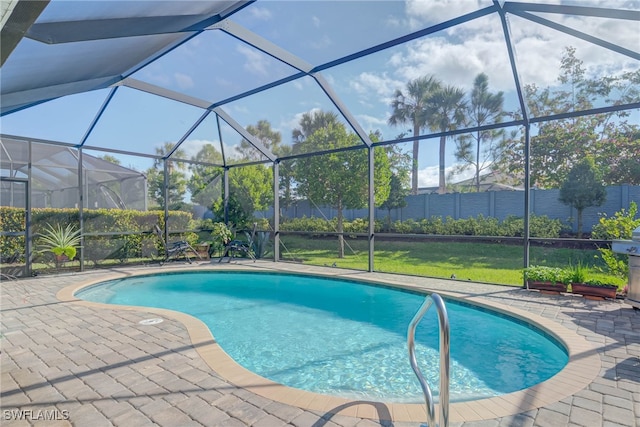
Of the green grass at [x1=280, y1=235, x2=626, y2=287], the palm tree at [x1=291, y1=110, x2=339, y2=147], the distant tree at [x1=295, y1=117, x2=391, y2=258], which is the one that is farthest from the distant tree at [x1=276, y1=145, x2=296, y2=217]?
the palm tree at [x1=291, y1=110, x2=339, y2=147]

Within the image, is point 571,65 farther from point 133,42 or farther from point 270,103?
point 133,42

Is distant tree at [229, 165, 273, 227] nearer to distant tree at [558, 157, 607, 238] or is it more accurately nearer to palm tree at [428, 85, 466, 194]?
palm tree at [428, 85, 466, 194]

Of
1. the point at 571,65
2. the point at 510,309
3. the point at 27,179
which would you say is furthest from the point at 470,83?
the point at 27,179

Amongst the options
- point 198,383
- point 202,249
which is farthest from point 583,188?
point 198,383

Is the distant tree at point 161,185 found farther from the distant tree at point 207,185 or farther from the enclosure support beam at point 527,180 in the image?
the enclosure support beam at point 527,180

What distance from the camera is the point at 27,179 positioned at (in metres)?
7.62

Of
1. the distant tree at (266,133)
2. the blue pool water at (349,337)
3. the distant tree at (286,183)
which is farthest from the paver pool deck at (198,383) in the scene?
the distant tree at (266,133)

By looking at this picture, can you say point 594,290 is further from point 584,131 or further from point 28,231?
point 28,231

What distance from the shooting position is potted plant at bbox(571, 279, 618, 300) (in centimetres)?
532

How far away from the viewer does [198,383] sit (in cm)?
272

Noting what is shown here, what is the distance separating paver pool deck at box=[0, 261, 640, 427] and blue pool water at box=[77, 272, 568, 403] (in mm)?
524

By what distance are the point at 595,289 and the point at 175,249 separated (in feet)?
31.8

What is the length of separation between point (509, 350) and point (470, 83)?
17804mm

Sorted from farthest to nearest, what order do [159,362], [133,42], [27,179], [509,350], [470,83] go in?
[470,83] → [27,179] → [133,42] → [509,350] → [159,362]
